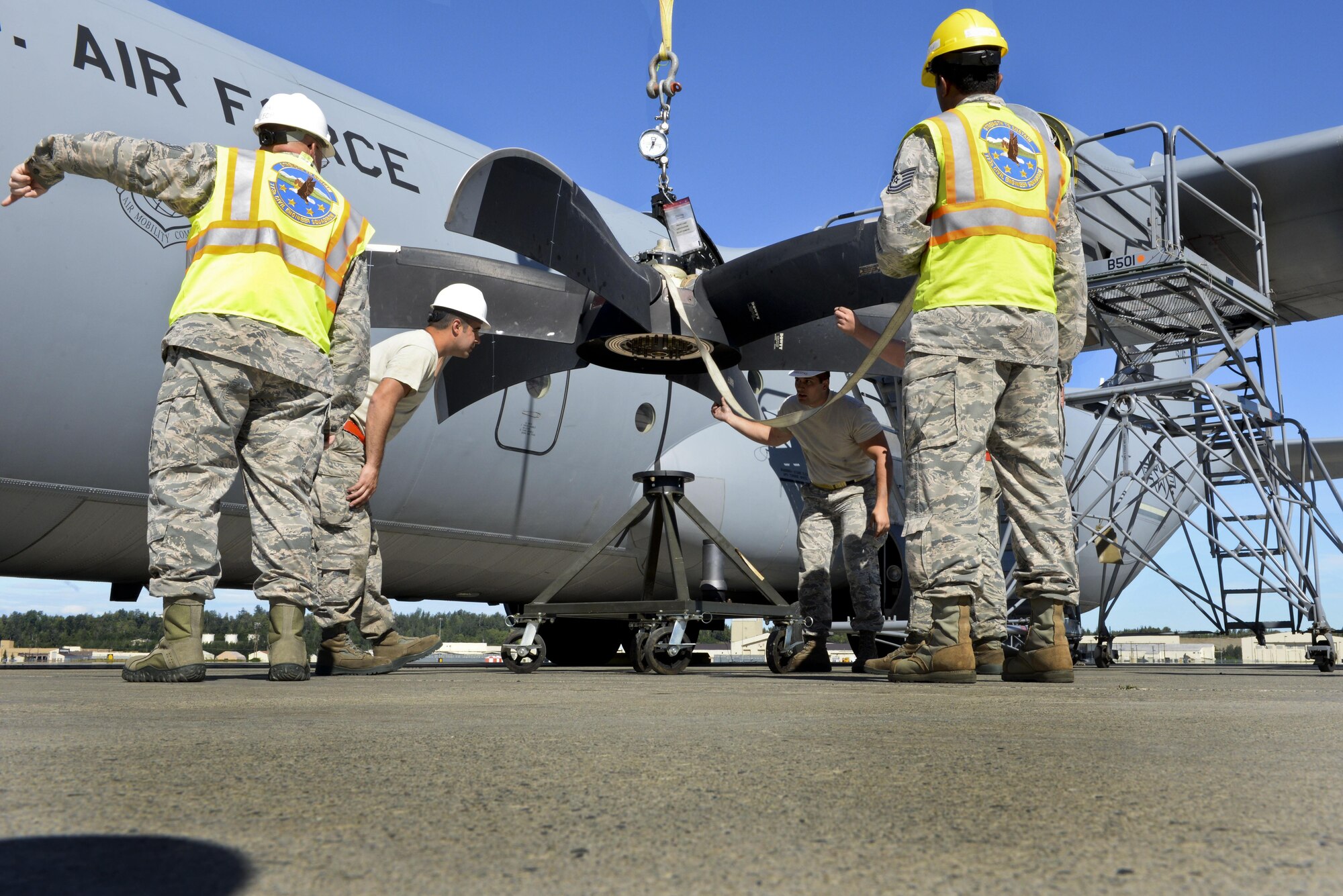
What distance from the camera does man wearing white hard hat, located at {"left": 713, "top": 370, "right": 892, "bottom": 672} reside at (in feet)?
17.2

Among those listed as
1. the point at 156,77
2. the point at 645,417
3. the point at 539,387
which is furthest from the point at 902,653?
the point at 156,77

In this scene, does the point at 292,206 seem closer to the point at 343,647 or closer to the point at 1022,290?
the point at 343,647

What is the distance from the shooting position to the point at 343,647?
157 inches

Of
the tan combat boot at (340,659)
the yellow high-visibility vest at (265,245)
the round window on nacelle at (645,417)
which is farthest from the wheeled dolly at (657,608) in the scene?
the yellow high-visibility vest at (265,245)

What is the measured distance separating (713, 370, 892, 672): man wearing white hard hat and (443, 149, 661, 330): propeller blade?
125 cm

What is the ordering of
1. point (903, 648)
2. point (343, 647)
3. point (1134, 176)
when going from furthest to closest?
1. point (1134, 176)
2. point (343, 647)
3. point (903, 648)

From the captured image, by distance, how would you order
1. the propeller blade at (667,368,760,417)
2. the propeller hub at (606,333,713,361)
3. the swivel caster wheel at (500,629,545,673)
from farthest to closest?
the propeller blade at (667,368,760,417)
the swivel caster wheel at (500,629,545,673)
the propeller hub at (606,333,713,361)

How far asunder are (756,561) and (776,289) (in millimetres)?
3119

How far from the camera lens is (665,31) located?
541 centimetres

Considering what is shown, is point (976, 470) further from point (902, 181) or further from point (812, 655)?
point (812, 655)

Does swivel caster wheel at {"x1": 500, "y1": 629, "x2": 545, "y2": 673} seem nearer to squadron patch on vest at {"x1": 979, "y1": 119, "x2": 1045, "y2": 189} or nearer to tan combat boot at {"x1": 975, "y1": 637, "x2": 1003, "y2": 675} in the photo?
tan combat boot at {"x1": 975, "y1": 637, "x2": 1003, "y2": 675}

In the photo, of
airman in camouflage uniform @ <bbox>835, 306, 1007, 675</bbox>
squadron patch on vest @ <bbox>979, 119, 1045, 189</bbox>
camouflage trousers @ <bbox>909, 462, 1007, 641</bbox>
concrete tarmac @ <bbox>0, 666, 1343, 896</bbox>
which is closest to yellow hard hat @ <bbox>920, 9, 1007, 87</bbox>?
squadron patch on vest @ <bbox>979, 119, 1045, 189</bbox>

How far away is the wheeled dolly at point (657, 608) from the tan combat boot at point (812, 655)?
3.0 inches

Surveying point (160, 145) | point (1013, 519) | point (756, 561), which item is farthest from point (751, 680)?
point (756, 561)
